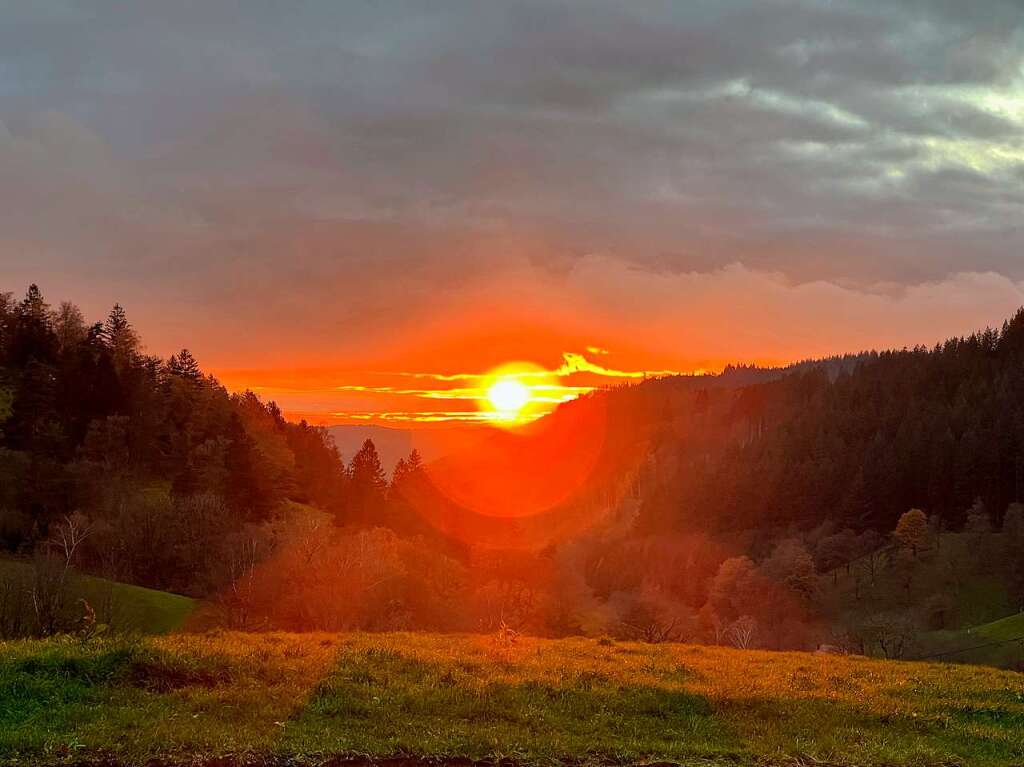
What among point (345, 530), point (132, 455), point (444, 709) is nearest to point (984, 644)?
point (345, 530)

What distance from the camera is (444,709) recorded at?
15.6 meters

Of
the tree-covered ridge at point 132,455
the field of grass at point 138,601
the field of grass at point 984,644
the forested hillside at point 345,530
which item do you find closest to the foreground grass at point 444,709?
the forested hillside at point 345,530

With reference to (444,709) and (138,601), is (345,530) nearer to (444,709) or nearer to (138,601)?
(138,601)

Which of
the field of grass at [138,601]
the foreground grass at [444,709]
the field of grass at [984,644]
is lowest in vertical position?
the field of grass at [984,644]

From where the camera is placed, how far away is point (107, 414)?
10888 centimetres

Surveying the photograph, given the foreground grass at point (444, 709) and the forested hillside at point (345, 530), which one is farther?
the forested hillside at point (345, 530)

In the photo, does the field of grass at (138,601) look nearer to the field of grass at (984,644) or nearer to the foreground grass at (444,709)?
the foreground grass at (444,709)

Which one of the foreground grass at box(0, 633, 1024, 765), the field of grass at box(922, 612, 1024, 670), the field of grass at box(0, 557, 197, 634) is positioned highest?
the foreground grass at box(0, 633, 1024, 765)

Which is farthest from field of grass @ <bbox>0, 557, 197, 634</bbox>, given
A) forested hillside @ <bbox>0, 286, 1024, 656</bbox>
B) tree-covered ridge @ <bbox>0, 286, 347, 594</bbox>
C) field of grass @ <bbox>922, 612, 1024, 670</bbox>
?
field of grass @ <bbox>922, 612, 1024, 670</bbox>

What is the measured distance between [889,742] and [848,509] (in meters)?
189

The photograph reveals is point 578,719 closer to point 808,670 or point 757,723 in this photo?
point 757,723

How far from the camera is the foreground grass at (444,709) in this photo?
1335 centimetres

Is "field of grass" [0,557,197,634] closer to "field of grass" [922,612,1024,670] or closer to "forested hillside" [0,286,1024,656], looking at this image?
"forested hillside" [0,286,1024,656]

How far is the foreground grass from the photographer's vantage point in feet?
43.8
